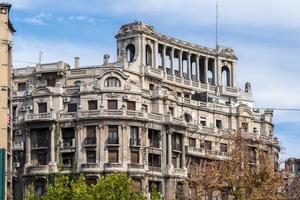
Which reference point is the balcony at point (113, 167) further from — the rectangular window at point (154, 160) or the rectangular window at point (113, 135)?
the rectangular window at point (154, 160)

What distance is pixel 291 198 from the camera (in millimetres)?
69562

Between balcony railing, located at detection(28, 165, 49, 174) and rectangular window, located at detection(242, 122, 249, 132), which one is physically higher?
rectangular window, located at detection(242, 122, 249, 132)

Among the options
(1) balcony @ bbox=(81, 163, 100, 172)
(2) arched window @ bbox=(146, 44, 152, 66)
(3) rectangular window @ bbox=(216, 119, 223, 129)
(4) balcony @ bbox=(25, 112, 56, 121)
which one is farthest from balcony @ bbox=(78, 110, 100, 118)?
(3) rectangular window @ bbox=(216, 119, 223, 129)

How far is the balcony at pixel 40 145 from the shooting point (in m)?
98.6

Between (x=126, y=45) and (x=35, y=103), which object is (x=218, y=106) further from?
(x=35, y=103)

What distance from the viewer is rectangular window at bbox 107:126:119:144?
317 feet

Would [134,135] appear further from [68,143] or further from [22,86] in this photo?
[22,86]

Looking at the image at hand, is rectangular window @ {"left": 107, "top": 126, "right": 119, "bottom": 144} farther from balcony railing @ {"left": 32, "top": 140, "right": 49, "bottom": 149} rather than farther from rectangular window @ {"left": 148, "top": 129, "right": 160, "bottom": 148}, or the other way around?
balcony railing @ {"left": 32, "top": 140, "right": 49, "bottom": 149}

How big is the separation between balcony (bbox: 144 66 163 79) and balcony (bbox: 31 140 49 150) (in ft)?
50.7

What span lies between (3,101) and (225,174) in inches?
697

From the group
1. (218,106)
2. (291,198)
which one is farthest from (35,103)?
(291,198)

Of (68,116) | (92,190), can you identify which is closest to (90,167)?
(68,116)

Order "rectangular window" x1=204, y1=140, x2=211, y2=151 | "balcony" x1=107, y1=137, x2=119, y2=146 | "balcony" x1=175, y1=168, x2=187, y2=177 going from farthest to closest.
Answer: "rectangular window" x1=204, y1=140, x2=211, y2=151, "balcony" x1=175, y1=168, x2=187, y2=177, "balcony" x1=107, y1=137, x2=119, y2=146

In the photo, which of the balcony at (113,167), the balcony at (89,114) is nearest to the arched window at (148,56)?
the balcony at (89,114)
